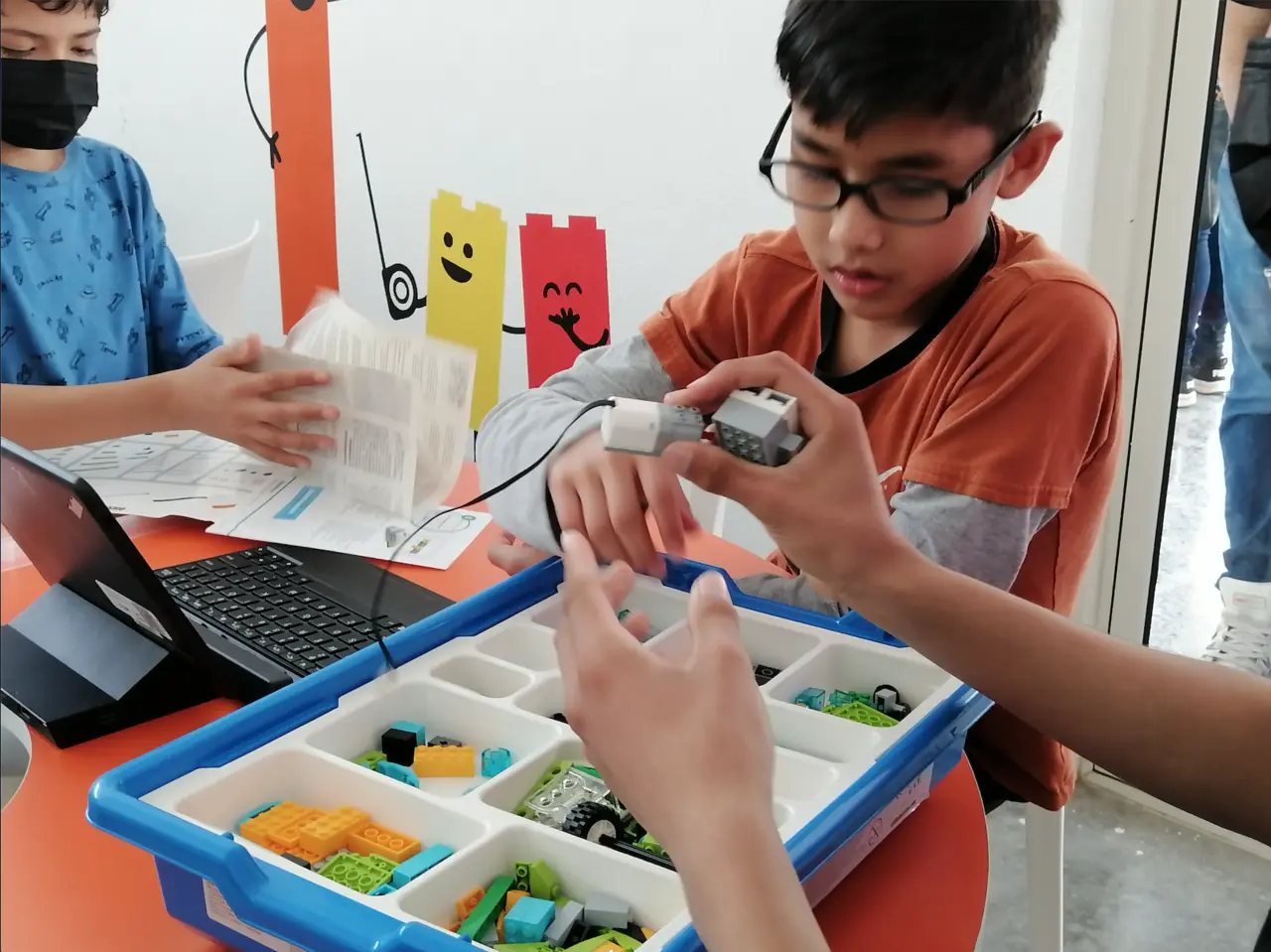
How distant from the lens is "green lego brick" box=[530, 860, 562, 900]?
1.44 feet

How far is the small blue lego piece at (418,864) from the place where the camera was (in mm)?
430

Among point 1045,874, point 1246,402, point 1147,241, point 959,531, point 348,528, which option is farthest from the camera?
point 1246,402

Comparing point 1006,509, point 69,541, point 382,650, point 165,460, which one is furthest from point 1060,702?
point 165,460

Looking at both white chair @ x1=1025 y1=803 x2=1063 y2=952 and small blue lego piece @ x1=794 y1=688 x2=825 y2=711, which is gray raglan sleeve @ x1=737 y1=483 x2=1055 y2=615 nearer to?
small blue lego piece @ x1=794 y1=688 x2=825 y2=711

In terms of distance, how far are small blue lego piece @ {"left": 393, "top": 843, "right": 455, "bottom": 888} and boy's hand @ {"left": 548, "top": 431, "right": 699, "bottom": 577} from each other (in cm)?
14

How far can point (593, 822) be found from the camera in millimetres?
462

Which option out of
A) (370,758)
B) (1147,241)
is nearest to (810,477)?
(370,758)

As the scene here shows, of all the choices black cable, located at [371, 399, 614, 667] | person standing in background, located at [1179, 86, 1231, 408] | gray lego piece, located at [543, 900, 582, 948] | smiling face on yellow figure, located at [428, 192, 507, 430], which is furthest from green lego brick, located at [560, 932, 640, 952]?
person standing in background, located at [1179, 86, 1231, 408]

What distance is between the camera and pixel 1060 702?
1.66ft

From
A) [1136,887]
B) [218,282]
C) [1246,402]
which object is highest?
[218,282]

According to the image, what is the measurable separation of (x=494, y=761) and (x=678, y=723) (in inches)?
7.1

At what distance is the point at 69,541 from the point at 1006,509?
1.66 feet

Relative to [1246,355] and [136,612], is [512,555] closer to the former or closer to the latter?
[136,612]

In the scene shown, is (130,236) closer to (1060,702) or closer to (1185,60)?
(1060,702)
